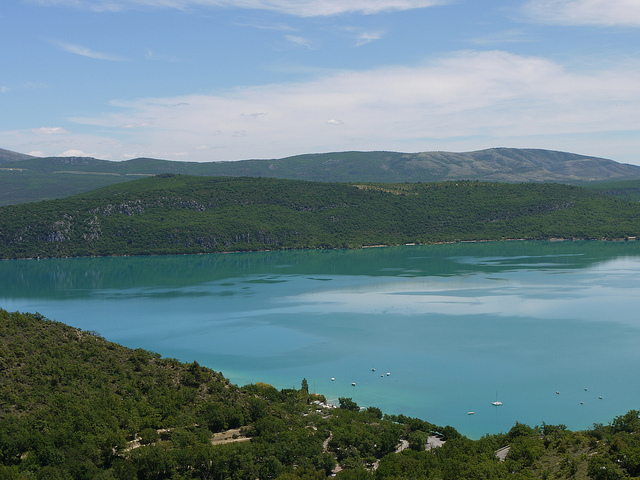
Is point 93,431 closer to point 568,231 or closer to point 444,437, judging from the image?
point 444,437

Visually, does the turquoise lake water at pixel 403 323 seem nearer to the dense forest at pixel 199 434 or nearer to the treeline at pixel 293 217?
the dense forest at pixel 199 434

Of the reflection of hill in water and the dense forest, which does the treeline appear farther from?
the dense forest

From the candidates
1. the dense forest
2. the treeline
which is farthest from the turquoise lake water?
the treeline

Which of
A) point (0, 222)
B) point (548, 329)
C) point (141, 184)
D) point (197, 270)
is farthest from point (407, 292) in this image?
point (141, 184)

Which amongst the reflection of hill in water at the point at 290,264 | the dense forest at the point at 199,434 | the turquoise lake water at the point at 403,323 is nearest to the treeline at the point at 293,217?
the reflection of hill in water at the point at 290,264

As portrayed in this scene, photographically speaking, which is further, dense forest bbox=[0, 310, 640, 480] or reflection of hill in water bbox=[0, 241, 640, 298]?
reflection of hill in water bbox=[0, 241, 640, 298]
